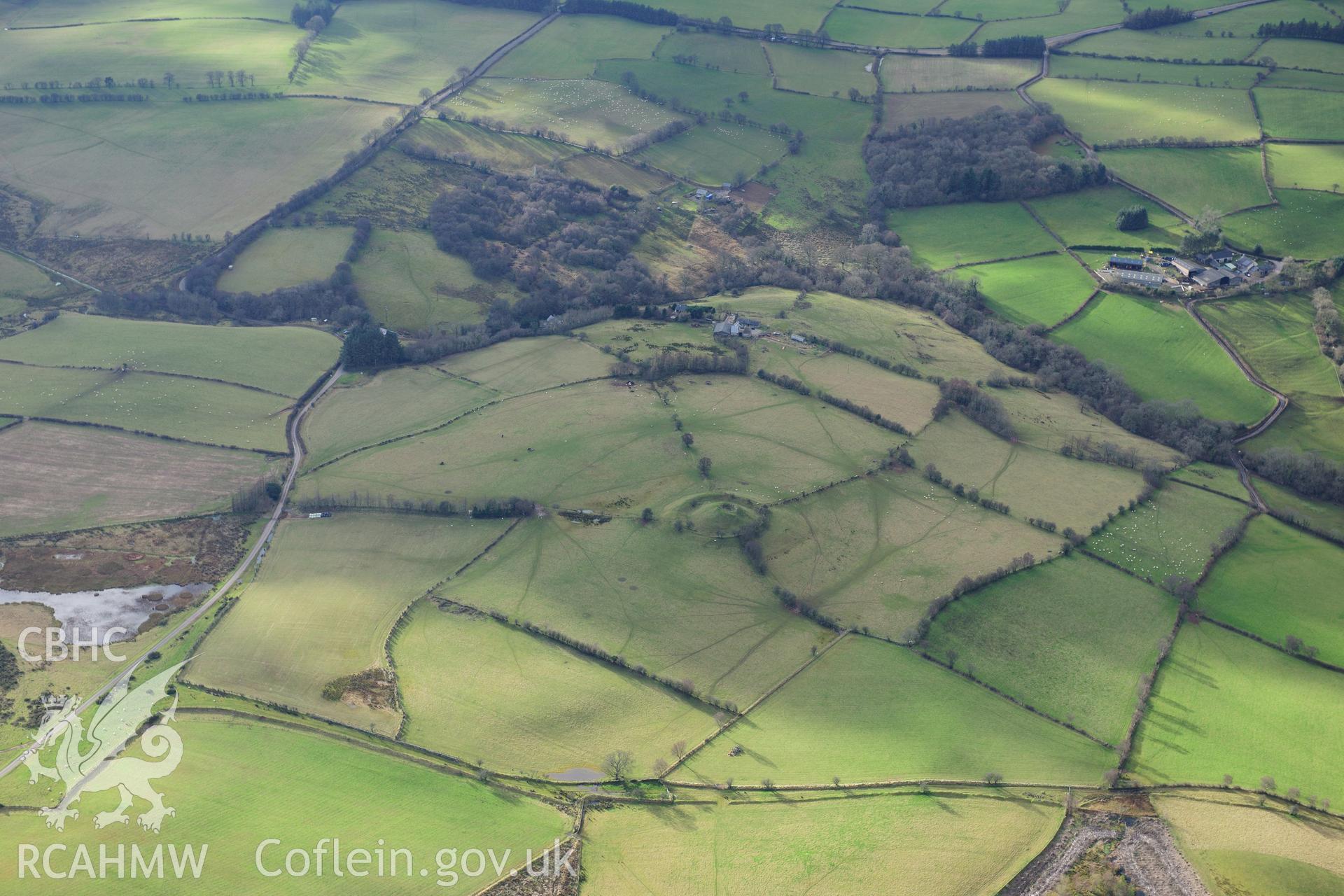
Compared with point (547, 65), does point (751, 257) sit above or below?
below

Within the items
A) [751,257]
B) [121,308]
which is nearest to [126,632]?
[121,308]

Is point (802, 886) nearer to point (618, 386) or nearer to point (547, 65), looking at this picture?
point (618, 386)

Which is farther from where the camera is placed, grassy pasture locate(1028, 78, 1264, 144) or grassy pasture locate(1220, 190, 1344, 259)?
grassy pasture locate(1028, 78, 1264, 144)

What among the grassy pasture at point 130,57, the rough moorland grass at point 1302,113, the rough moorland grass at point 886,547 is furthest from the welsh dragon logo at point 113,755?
the rough moorland grass at point 1302,113

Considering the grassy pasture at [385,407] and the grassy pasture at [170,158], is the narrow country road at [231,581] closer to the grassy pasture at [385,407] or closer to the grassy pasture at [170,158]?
the grassy pasture at [385,407]

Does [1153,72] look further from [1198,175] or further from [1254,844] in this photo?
[1254,844]

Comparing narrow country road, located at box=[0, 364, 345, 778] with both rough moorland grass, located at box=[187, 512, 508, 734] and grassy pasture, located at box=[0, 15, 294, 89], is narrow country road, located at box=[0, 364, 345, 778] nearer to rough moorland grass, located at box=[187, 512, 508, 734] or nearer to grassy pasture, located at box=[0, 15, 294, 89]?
rough moorland grass, located at box=[187, 512, 508, 734]

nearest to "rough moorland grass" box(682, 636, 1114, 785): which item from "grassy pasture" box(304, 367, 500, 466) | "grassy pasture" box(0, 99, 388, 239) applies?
"grassy pasture" box(304, 367, 500, 466)

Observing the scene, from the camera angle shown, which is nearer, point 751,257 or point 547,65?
point 751,257
